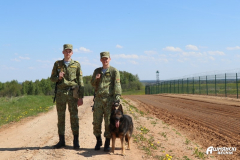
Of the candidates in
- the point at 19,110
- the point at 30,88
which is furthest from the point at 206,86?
the point at 30,88

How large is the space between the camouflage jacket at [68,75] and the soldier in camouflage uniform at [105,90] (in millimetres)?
503

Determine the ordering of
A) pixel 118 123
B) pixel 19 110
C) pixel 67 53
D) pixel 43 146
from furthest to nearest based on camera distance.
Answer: pixel 19 110 → pixel 43 146 → pixel 67 53 → pixel 118 123

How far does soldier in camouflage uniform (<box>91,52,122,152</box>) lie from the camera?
658cm

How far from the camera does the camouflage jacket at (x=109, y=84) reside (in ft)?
21.5

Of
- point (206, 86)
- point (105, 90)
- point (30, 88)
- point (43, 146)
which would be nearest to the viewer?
point (105, 90)

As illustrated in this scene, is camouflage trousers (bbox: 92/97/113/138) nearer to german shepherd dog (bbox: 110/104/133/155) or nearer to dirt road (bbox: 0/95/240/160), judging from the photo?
german shepherd dog (bbox: 110/104/133/155)

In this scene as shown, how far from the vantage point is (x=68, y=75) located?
698 cm

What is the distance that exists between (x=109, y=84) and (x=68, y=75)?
1075 millimetres

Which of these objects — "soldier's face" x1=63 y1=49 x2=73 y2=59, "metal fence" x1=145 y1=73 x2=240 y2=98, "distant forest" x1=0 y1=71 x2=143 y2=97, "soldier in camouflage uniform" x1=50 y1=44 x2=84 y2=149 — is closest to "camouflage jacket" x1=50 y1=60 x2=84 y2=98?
"soldier in camouflage uniform" x1=50 y1=44 x2=84 y2=149

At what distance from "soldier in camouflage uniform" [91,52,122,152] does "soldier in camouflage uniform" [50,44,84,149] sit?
1.67ft

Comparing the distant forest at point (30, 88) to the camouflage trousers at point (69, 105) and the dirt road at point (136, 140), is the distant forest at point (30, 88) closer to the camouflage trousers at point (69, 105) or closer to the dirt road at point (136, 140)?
the dirt road at point (136, 140)

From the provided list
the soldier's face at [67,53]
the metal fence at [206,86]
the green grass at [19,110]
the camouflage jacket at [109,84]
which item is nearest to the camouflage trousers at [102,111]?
the camouflage jacket at [109,84]

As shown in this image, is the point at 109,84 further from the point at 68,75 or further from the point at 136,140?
the point at 136,140

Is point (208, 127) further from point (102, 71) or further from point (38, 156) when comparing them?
point (38, 156)
